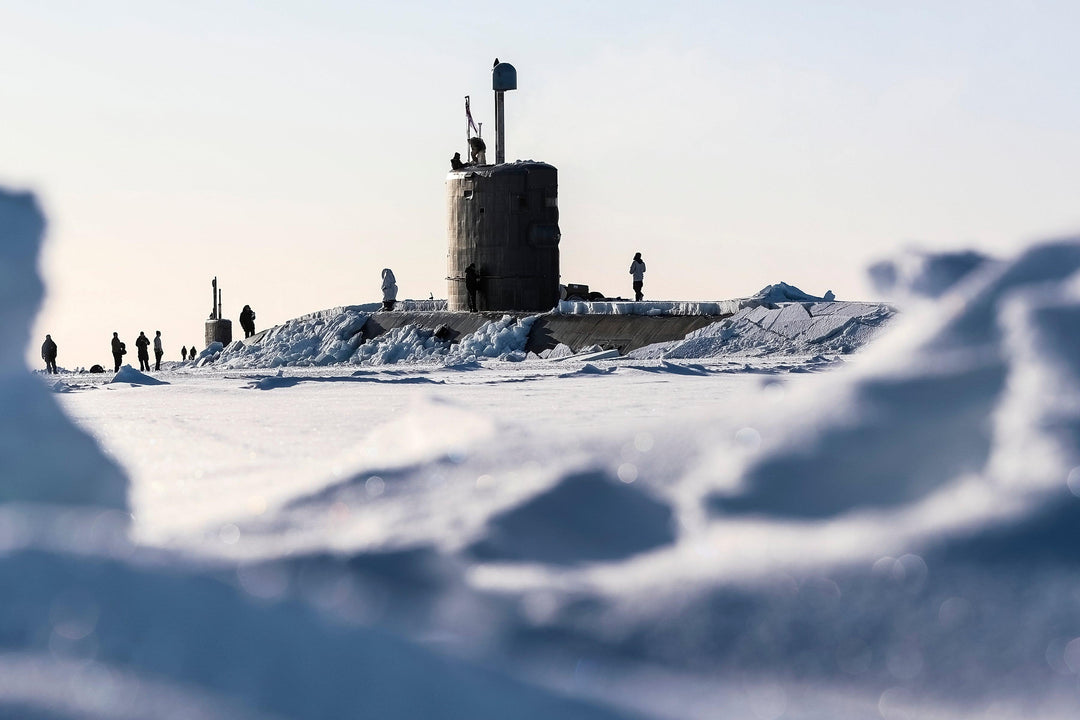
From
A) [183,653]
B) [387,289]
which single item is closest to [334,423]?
[183,653]

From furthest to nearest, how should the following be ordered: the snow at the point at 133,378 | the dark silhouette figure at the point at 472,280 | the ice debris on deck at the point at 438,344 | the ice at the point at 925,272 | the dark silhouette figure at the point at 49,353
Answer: the dark silhouette figure at the point at 472,280, the ice debris on deck at the point at 438,344, the dark silhouette figure at the point at 49,353, the snow at the point at 133,378, the ice at the point at 925,272

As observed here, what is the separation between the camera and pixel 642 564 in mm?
2625

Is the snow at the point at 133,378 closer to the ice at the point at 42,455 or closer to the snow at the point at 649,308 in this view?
the ice at the point at 42,455

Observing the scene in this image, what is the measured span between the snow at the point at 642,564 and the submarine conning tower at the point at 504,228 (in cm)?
2588

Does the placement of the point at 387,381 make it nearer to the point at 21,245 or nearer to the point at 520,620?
the point at 21,245

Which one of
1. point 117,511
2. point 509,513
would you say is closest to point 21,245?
point 117,511

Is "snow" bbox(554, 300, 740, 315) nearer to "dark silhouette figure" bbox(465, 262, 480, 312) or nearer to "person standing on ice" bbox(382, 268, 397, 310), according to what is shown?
"dark silhouette figure" bbox(465, 262, 480, 312)

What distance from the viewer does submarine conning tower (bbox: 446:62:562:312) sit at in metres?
29.1

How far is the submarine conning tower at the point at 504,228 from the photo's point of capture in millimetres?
29141

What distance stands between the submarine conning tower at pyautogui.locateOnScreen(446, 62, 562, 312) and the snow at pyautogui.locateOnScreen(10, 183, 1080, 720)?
25884 millimetres

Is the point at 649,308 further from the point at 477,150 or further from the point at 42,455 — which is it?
the point at 42,455

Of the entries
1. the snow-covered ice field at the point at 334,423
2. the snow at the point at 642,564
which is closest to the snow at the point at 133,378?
the snow-covered ice field at the point at 334,423

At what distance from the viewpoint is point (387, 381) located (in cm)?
1349

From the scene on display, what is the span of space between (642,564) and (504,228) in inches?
1060
